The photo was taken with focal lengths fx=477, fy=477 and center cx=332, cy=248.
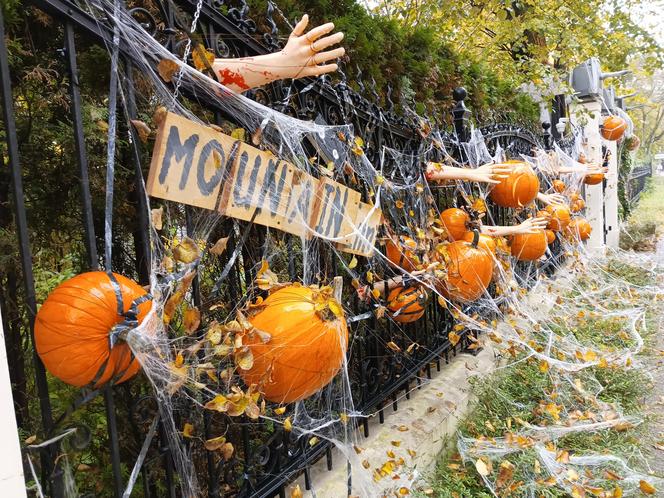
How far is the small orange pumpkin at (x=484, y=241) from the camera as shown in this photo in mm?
3372

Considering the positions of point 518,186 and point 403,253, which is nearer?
point 403,253

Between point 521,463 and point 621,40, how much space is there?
35.1 feet

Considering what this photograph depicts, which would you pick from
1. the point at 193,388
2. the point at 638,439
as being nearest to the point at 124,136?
the point at 193,388

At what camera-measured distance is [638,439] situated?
3297 millimetres

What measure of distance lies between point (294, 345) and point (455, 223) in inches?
84.9

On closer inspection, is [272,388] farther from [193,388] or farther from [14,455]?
[14,455]

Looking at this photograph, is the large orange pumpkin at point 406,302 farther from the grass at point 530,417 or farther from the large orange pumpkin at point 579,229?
the large orange pumpkin at point 579,229

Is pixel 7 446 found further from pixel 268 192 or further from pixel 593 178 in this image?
pixel 593 178

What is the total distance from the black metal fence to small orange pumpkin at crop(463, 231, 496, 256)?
0.72 metres

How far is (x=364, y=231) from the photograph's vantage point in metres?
2.57

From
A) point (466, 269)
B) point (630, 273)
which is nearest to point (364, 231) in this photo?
point (466, 269)

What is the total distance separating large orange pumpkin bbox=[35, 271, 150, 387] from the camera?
1224 mm

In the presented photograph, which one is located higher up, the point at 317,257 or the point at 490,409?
the point at 317,257

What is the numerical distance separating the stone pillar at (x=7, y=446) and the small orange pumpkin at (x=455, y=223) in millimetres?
2905
